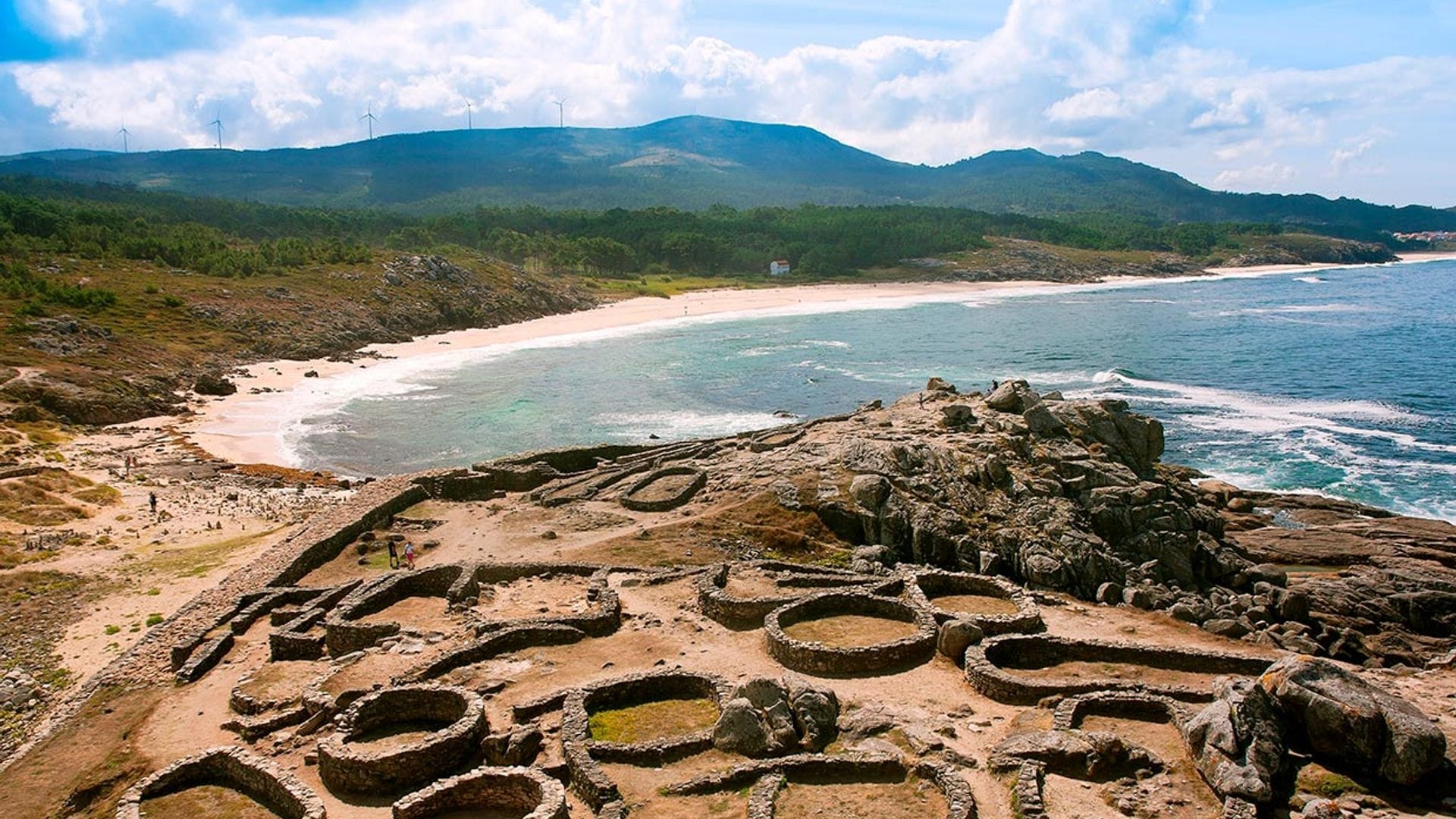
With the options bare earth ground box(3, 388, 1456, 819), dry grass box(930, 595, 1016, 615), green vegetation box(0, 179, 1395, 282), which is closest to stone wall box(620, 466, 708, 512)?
bare earth ground box(3, 388, 1456, 819)

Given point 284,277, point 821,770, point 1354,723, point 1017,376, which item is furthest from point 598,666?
point 284,277

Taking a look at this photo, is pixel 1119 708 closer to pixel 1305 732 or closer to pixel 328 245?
pixel 1305 732

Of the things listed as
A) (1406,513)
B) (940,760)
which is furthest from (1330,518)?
(940,760)

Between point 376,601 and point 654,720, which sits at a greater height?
point 654,720

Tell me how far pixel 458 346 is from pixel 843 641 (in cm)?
8732

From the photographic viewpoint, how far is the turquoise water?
197ft

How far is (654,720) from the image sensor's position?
22250mm

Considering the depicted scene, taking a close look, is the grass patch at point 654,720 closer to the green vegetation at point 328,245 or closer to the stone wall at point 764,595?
the stone wall at point 764,595

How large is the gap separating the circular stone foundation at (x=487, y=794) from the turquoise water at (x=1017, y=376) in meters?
40.7

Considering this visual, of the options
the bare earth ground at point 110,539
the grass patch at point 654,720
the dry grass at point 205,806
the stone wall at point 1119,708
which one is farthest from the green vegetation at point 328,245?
the stone wall at point 1119,708

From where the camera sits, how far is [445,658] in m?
24.8

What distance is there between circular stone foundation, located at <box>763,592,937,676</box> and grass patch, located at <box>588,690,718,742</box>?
3.07 meters

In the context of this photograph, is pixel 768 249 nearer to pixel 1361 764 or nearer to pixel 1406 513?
pixel 1406 513

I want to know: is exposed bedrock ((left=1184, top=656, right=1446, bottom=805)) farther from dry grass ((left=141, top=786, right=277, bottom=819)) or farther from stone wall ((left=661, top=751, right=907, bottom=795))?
dry grass ((left=141, top=786, right=277, bottom=819))
